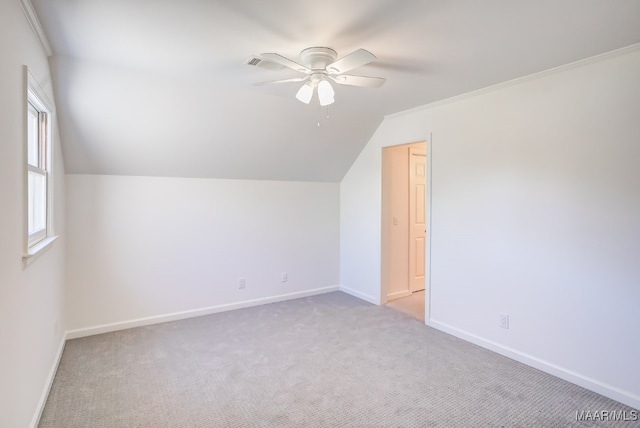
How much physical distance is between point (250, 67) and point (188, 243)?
2180mm

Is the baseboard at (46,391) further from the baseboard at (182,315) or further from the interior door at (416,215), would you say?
the interior door at (416,215)

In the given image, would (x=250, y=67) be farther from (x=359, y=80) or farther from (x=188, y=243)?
(x=188, y=243)

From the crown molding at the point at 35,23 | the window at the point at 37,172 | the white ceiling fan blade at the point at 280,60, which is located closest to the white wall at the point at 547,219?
the white ceiling fan blade at the point at 280,60

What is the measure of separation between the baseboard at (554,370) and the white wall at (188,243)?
6.92 ft

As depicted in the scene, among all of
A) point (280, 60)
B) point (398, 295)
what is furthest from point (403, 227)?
point (280, 60)

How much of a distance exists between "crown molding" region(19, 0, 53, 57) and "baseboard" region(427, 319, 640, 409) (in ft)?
12.9

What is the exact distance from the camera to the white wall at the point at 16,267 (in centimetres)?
155

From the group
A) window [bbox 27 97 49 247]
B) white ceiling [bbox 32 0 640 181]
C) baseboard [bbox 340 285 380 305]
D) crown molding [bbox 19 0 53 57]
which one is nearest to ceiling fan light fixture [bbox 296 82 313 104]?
white ceiling [bbox 32 0 640 181]

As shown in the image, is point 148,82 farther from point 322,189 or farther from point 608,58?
point 608,58

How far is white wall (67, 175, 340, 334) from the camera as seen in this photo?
3.51 meters

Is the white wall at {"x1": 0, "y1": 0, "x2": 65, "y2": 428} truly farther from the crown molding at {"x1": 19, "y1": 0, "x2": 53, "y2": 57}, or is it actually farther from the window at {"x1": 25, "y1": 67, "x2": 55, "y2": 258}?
the window at {"x1": 25, "y1": 67, "x2": 55, "y2": 258}

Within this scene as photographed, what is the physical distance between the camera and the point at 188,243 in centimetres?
400

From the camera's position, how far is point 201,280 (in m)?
4.09

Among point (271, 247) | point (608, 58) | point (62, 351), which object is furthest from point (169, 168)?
point (608, 58)
